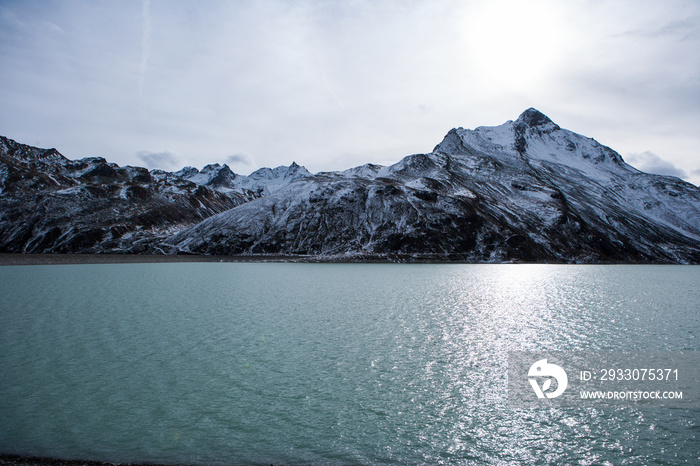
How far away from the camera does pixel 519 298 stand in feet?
211

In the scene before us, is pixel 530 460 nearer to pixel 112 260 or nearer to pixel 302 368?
pixel 302 368

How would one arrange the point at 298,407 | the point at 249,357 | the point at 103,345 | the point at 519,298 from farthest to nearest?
the point at 519,298, the point at 103,345, the point at 249,357, the point at 298,407

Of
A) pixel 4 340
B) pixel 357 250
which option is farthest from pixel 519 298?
pixel 357 250

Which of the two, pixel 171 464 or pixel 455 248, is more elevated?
pixel 455 248

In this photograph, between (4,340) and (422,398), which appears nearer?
(422,398)

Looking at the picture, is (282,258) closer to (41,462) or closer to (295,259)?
(295,259)

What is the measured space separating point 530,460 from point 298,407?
10.7m
